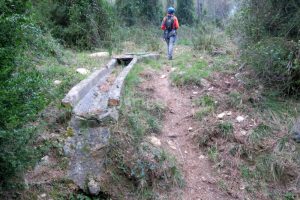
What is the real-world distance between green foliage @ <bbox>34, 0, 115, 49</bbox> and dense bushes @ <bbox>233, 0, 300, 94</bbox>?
5.25m

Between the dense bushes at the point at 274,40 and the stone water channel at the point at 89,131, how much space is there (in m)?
2.73

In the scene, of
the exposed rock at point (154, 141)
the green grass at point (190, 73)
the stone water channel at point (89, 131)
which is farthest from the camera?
the green grass at point (190, 73)

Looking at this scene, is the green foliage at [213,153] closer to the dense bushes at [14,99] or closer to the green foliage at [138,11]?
the dense bushes at [14,99]

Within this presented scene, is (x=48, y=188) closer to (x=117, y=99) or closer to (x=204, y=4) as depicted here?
(x=117, y=99)

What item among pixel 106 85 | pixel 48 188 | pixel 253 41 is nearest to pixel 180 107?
pixel 106 85

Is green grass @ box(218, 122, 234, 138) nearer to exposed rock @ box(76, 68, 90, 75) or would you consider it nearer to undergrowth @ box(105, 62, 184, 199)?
undergrowth @ box(105, 62, 184, 199)

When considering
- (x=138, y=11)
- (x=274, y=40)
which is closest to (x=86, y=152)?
(x=274, y=40)

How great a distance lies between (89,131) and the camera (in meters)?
3.79

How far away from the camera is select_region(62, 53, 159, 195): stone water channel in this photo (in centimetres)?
323

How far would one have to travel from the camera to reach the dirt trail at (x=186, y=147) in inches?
145

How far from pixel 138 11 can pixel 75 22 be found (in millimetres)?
6776

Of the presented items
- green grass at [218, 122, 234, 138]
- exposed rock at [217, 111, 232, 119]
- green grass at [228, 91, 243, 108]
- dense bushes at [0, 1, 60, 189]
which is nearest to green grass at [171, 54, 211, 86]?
green grass at [228, 91, 243, 108]

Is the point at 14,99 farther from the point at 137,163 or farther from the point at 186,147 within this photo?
the point at 186,147

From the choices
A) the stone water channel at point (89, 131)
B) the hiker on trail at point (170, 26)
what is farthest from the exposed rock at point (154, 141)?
the hiker on trail at point (170, 26)
